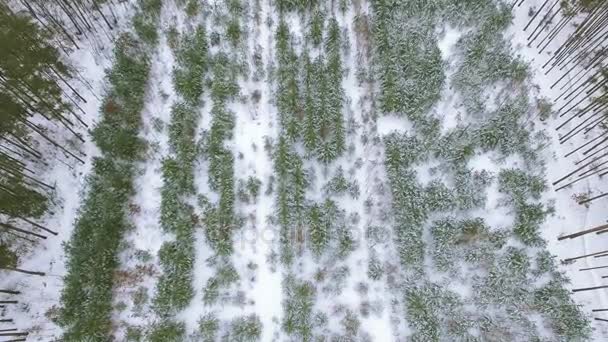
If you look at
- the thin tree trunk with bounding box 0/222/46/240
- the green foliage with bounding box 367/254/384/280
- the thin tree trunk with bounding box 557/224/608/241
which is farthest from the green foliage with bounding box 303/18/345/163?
the thin tree trunk with bounding box 0/222/46/240

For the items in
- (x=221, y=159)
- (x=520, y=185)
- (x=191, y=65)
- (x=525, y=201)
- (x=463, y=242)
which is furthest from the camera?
(x=191, y=65)

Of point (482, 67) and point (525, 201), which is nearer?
point (525, 201)

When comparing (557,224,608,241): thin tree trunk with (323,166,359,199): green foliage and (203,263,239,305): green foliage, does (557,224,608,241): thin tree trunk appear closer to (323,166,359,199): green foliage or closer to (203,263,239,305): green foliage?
(323,166,359,199): green foliage

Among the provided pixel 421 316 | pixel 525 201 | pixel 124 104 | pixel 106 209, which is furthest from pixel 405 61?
pixel 106 209

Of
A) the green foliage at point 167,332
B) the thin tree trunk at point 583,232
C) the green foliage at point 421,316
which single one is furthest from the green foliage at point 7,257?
the thin tree trunk at point 583,232

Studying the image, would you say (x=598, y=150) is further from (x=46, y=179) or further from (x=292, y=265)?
(x=46, y=179)

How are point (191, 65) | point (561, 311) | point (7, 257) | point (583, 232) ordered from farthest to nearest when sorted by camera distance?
point (191, 65)
point (7, 257)
point (583, 232)
point (561, 311)

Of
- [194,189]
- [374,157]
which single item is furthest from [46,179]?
[374,157]

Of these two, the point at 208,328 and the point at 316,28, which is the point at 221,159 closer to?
the point at 208,328
